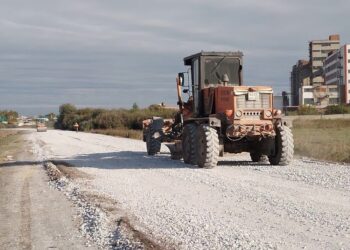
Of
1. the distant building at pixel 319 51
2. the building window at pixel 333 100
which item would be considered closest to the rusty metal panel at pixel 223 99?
the building window at pixel 333 100

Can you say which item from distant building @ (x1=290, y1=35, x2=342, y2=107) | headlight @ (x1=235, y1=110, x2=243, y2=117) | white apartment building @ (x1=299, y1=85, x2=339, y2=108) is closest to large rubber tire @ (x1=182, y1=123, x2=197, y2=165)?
headlight @ (x1=235, y1=110, x2=243, y2=117)

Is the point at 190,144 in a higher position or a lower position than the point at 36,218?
higher

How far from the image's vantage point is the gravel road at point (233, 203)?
7770 millimetres

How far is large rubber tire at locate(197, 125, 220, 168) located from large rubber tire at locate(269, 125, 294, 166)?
2069 millimetres

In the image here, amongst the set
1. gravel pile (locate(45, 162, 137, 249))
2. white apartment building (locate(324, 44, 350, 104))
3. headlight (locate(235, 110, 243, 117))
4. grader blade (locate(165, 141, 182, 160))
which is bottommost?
gravel pile (locate(45, 162, 137, 249))

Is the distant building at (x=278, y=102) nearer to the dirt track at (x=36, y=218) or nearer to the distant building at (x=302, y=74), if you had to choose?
the dirt track at (x=36, y=218)

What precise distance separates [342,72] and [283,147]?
12823cm

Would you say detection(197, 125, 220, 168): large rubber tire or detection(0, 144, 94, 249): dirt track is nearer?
detection(0, 144, 94, 249): dirt track

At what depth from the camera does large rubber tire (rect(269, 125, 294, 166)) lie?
17.5 m

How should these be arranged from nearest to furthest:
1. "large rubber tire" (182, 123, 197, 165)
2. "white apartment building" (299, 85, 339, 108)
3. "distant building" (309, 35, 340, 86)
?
1. "large rubber tire" (182, 123, 197, 165)
2. "white apartment building" (299, 85, 339, 108)
3. "distant building" (309, 35, 340, 86)

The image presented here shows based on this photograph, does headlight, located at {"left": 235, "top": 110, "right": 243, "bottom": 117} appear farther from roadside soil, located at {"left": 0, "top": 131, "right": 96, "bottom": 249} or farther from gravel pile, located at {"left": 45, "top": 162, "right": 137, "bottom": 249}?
roadside soil, located at {"left": 0, "top": 131, "right": 96, "bottom": 249}

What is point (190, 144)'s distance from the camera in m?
18.2

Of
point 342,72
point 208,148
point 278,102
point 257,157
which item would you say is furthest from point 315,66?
point 208,148

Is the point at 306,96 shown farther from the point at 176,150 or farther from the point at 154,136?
the point at 176,150
